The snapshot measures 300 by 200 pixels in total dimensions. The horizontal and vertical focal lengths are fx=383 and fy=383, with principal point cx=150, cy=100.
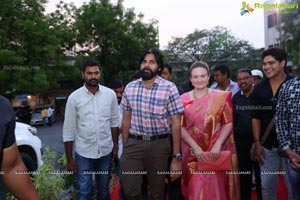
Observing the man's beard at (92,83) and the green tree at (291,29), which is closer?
the man's beard at (92,83)

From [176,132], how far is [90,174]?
1.19m

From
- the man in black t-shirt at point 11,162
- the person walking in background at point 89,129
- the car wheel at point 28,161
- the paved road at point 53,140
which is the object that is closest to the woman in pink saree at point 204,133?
the person walking in background at point 89,129

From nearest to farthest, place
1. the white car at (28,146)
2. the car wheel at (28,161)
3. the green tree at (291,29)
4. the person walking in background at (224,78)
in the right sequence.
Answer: the person walking in background at (224,78) < the car wheel at (28,161) < the white car at (28,146) < the green tree at (291,29)

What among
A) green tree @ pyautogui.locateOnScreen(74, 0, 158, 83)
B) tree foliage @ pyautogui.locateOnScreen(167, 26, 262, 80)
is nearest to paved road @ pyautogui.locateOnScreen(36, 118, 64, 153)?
green tree @ pyautogui.locateOnScreen(74, 0, 158, 83)

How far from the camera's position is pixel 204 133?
4.05m

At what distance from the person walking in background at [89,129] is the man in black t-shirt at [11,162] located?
2.22 metres

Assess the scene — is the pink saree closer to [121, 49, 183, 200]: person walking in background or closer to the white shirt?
[121, 49, 183, 200]: person walking in background

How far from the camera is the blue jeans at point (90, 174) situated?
14.0 feet

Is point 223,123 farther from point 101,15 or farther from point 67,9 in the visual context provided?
point 67,9

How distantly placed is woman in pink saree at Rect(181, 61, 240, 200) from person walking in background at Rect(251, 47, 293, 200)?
12.6 inches

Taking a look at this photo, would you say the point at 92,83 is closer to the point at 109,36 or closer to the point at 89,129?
the point at 89,129

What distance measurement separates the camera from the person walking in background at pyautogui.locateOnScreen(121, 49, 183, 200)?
372 cm

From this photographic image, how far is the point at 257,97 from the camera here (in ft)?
13.6

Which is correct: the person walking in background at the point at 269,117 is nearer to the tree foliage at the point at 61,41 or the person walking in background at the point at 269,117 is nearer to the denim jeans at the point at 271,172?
the denim jeans at the point at 271,172
